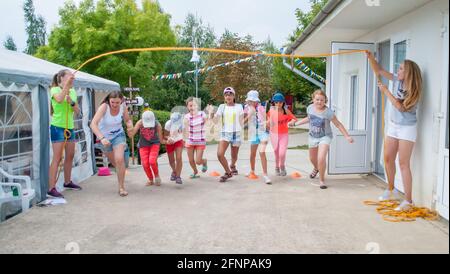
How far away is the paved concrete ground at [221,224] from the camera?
371 cm

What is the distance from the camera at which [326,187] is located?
6.25 m

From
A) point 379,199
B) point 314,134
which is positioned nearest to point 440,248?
point 379,199

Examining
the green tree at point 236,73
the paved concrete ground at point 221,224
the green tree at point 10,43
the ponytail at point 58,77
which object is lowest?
the paved concrete ground at point 221,224

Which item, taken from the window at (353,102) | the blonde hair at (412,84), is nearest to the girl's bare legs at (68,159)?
the blonde hair at (412,84)

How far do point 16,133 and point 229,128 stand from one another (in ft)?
10.6

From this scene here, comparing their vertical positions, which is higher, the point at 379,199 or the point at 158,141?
the point at 158,141

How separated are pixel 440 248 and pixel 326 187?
271 cm

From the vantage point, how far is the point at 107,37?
17.8 meters

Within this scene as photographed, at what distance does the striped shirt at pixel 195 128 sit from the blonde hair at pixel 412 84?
11.1 feet

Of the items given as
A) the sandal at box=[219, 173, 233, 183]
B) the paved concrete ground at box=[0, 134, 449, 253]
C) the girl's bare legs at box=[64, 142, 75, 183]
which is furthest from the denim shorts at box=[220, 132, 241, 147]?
the girl's bare legs at box=[64, 142, 75, 183]

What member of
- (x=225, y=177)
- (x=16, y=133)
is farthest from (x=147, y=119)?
(x=16, y=133)

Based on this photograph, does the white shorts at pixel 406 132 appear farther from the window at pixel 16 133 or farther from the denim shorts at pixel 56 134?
the window at pixel 16 133
